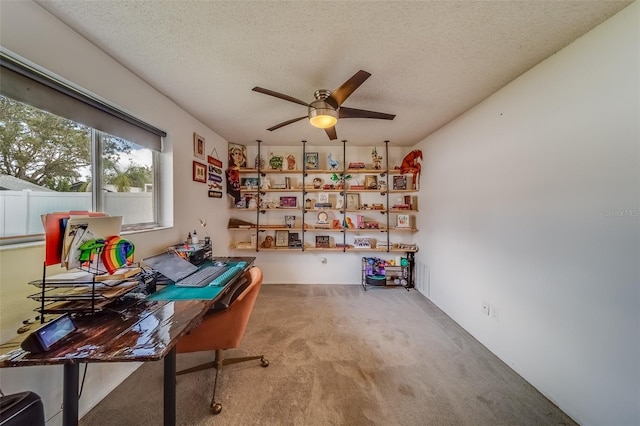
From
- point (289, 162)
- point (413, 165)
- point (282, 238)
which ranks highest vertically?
point (289, 162)

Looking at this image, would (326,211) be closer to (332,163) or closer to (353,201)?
(353,201)

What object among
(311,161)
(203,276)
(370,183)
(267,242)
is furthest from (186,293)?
(370,183)

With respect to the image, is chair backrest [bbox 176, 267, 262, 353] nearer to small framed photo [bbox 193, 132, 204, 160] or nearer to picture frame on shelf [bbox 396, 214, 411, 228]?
small framed photo [bbox 193, 132, 204, 160]

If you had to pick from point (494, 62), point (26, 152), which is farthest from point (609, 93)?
point (26, 152)

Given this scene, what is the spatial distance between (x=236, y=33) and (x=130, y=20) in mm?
579

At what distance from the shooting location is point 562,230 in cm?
142

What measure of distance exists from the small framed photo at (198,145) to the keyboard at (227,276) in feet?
4.90

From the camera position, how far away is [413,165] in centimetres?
330

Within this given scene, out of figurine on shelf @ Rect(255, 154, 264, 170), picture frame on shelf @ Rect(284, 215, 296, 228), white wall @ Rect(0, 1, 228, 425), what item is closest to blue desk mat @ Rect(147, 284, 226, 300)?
white wall @ Rect(0, 1, 228, 425)

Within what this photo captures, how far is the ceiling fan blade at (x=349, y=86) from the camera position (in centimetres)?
134

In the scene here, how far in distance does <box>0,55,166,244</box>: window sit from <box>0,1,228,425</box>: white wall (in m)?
0.09

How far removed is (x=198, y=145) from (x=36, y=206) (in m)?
1.57

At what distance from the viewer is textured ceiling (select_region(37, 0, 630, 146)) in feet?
3.75

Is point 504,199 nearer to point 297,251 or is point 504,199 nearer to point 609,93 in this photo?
point 609,93
